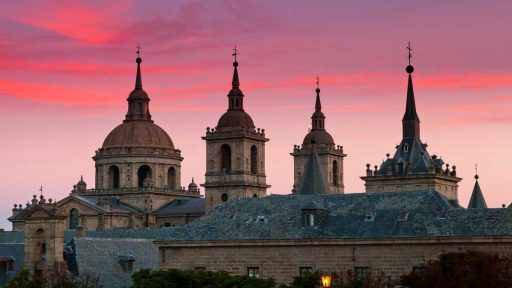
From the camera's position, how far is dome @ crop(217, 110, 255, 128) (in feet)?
480

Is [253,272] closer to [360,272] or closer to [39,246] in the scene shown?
[360,272]

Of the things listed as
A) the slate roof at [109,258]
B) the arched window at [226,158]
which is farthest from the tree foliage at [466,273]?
the arched window at [226,158]

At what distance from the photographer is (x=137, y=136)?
15675 cm

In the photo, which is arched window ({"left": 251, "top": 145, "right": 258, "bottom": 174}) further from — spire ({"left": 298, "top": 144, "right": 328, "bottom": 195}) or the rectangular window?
the rectangular window

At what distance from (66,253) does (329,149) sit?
63.5 meters

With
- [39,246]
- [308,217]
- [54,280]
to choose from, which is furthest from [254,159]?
[308,217]

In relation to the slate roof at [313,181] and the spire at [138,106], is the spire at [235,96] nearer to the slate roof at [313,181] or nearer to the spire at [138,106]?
the spire at [138,106]

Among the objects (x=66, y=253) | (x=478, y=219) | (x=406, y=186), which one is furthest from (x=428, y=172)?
(x=478, y=219)

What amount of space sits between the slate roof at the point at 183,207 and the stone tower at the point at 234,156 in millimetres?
6919

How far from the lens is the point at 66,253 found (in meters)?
96.6

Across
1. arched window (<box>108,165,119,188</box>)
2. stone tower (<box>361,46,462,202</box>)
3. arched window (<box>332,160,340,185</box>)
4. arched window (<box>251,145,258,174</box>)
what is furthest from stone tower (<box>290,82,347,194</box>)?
stone tower (<box>361,46,462,202</box>)

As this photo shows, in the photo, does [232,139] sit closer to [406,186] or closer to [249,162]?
[249,162]

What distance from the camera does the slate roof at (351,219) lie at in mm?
75562

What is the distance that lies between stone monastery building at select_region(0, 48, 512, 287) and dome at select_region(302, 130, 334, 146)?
17 centimetres
